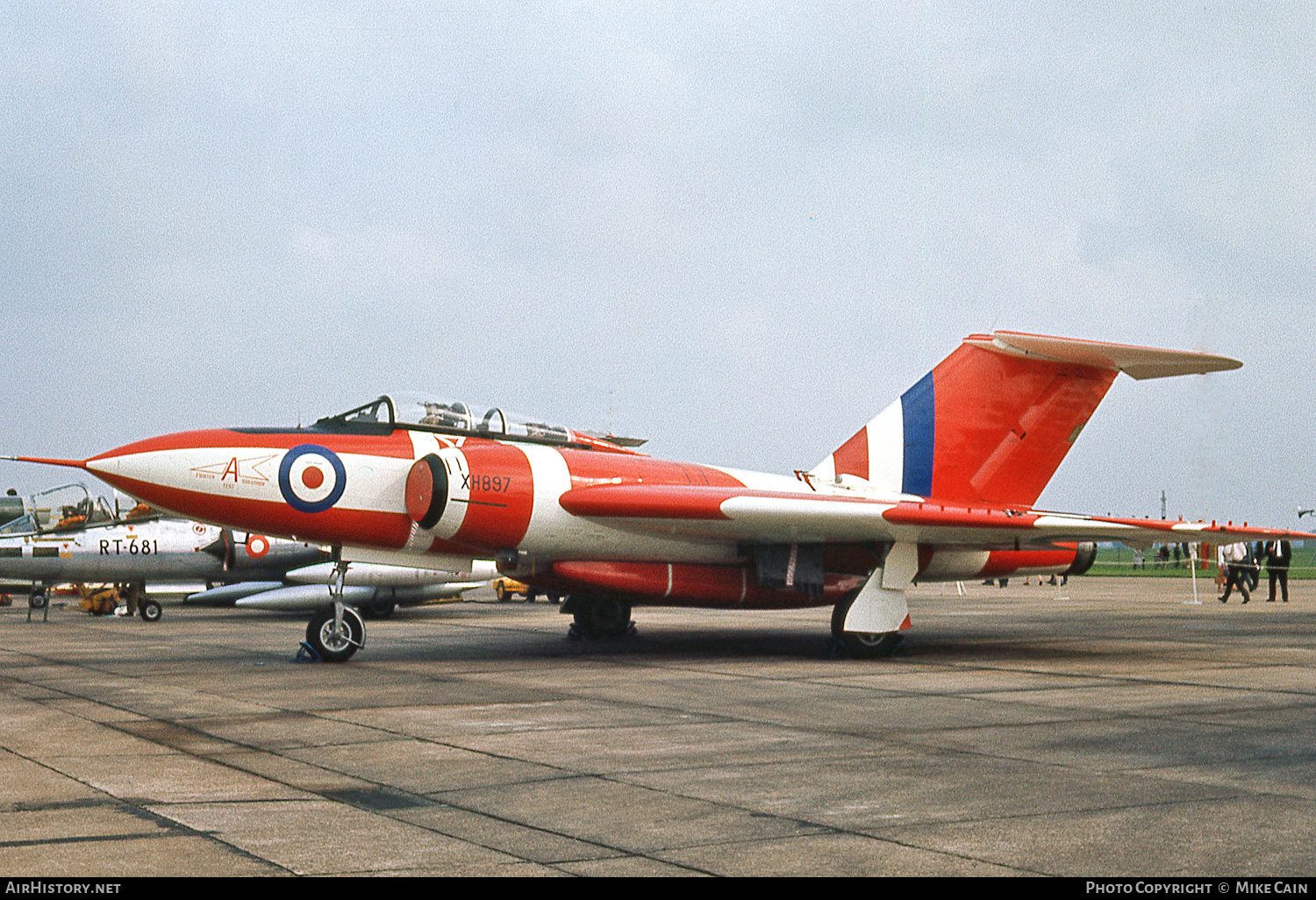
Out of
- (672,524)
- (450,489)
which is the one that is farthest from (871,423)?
(450,489)

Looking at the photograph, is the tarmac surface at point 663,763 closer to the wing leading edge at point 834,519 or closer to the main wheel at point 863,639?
the main wheel at point 863,639

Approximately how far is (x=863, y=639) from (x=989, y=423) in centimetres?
394

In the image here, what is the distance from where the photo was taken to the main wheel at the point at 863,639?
12.8 metres

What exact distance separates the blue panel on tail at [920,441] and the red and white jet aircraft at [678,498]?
0.08 ft

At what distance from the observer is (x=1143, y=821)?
4.86 metres

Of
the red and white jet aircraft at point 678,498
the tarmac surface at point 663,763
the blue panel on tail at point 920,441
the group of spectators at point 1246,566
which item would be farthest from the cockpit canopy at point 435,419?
the group of spectators at point 1246,566

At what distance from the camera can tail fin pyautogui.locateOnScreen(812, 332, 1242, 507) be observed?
49.0 ft

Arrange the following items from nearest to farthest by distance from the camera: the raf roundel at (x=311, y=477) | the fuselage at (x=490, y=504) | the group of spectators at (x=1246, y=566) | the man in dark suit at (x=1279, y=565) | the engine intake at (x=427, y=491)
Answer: the fuselage at (x=490, y=504) → the raf roundel at (x=311, y=477) → the engine intake at (x=427, y=491) → the group of spectators at (x=1246, y=566) → the man in dark suit at (x=1279, y=565)

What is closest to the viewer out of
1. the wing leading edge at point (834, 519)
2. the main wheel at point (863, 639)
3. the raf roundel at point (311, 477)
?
the raf roundel at point (311, 477)

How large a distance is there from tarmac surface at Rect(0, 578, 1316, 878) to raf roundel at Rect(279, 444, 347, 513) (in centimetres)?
171

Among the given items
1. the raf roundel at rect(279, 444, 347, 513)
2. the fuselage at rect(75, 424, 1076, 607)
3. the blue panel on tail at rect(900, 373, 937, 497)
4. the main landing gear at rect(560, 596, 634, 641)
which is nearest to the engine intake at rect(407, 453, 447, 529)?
the fuselage at rect(75, 424, 1076, 607)

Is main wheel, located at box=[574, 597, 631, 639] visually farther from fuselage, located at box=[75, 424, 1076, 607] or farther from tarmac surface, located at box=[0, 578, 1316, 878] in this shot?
fuselage, located at box=[75, 424, 1076, 607]
